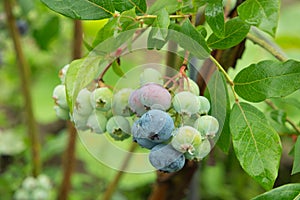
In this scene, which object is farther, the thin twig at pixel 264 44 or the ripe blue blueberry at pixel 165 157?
the thin twig at pixel 264 44

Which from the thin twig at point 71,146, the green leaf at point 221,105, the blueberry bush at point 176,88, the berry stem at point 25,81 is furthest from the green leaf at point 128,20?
the berry stem at point 25,81

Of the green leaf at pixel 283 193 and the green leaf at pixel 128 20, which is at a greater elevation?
the green leaf at pixel 128 20

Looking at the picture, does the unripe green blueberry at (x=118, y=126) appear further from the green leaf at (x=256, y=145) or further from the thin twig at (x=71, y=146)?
the thin twig at (x=71, y=146)

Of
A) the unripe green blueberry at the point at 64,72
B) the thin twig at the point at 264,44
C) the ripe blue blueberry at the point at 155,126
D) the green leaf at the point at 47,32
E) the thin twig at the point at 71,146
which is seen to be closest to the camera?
the ripe blue blueberry at the point at 155,126

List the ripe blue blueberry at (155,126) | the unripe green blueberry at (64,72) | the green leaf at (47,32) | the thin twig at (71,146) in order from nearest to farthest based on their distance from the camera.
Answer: the ripe blue blueberry at (155,126) < the unripe green blueberry at (64,72) < the thin twig at (71,146) < the green leaf at (47,32)

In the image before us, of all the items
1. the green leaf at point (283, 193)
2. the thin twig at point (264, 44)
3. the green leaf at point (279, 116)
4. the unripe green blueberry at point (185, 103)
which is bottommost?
the green leaf at point (279, 116)

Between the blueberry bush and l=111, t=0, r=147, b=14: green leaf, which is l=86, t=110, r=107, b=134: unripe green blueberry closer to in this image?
the blueberry bush
